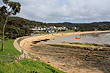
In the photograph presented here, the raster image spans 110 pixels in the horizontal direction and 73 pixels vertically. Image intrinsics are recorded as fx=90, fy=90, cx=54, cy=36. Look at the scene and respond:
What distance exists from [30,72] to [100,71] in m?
8.61

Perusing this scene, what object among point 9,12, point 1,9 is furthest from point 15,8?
point 1,9

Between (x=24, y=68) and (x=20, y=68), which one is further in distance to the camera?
(x=24, y=68)

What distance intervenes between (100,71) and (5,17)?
15.2m

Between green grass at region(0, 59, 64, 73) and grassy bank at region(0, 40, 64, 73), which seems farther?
grassy bank at region(0, 40, 64, 73)

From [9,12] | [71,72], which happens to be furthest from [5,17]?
[71,72]

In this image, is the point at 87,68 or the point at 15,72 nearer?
the point at 15,72

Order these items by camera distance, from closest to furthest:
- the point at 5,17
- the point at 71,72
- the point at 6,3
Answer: the point at 71,72 → the point at 6,3 → the point at 5,17

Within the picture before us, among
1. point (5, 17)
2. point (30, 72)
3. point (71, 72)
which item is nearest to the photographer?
point (30, 72)

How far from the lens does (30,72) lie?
673 centimetres

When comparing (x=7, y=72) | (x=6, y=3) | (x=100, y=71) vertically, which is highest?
(x=6, y=3)

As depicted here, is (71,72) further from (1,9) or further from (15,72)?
(1,9)

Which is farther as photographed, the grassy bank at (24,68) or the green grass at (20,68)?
the grassy bank at (24,68)

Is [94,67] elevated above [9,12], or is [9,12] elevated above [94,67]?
[9,12]

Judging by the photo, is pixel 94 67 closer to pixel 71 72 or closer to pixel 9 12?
pixel 71 72
